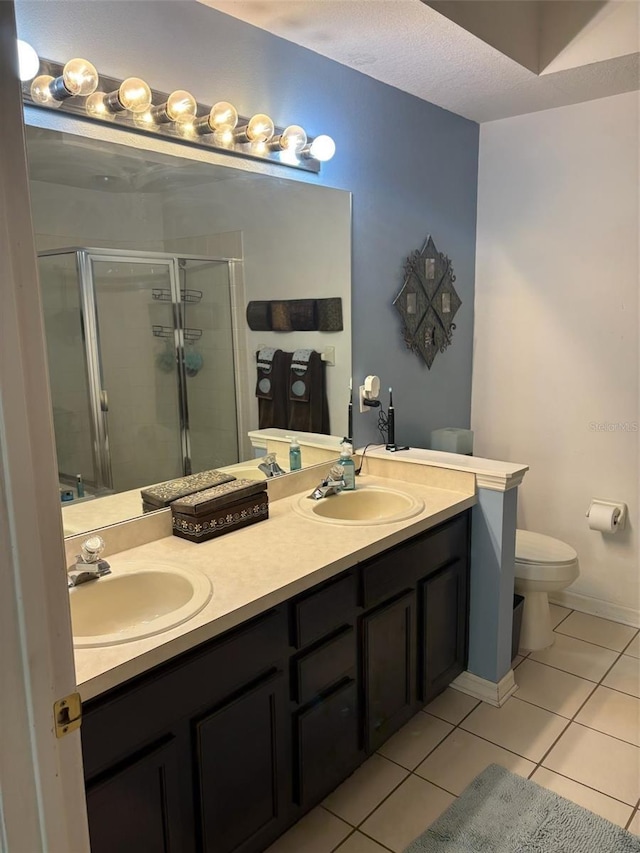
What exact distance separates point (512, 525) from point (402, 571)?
0.57 m

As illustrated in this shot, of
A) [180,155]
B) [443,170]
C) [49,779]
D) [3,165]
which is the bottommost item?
[49,779]

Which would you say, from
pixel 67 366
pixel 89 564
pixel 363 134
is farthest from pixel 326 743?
pixel 363 134

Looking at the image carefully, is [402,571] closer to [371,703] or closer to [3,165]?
[371,703]

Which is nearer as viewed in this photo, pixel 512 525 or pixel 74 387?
pixel 74 387

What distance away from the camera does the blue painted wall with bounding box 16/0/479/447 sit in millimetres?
1757

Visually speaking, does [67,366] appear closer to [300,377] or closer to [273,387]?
[273,387]

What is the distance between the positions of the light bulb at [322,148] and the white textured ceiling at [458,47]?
31cm

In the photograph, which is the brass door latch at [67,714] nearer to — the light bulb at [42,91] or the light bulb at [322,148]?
the light bulb at [42,91]

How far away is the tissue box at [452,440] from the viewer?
305 centimetres

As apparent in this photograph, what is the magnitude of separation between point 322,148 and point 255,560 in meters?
1.48

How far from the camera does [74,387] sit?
1728 mm

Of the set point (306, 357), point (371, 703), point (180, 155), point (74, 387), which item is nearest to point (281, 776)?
point (371, 703)

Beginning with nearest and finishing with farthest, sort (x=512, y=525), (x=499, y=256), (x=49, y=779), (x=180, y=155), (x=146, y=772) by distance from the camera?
(x=49, y=779), (x=146, y=772), (x=180, y=155), (x=512, y=525), (x=499, y=256)

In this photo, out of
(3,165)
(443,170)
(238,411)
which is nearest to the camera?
(3,165)
